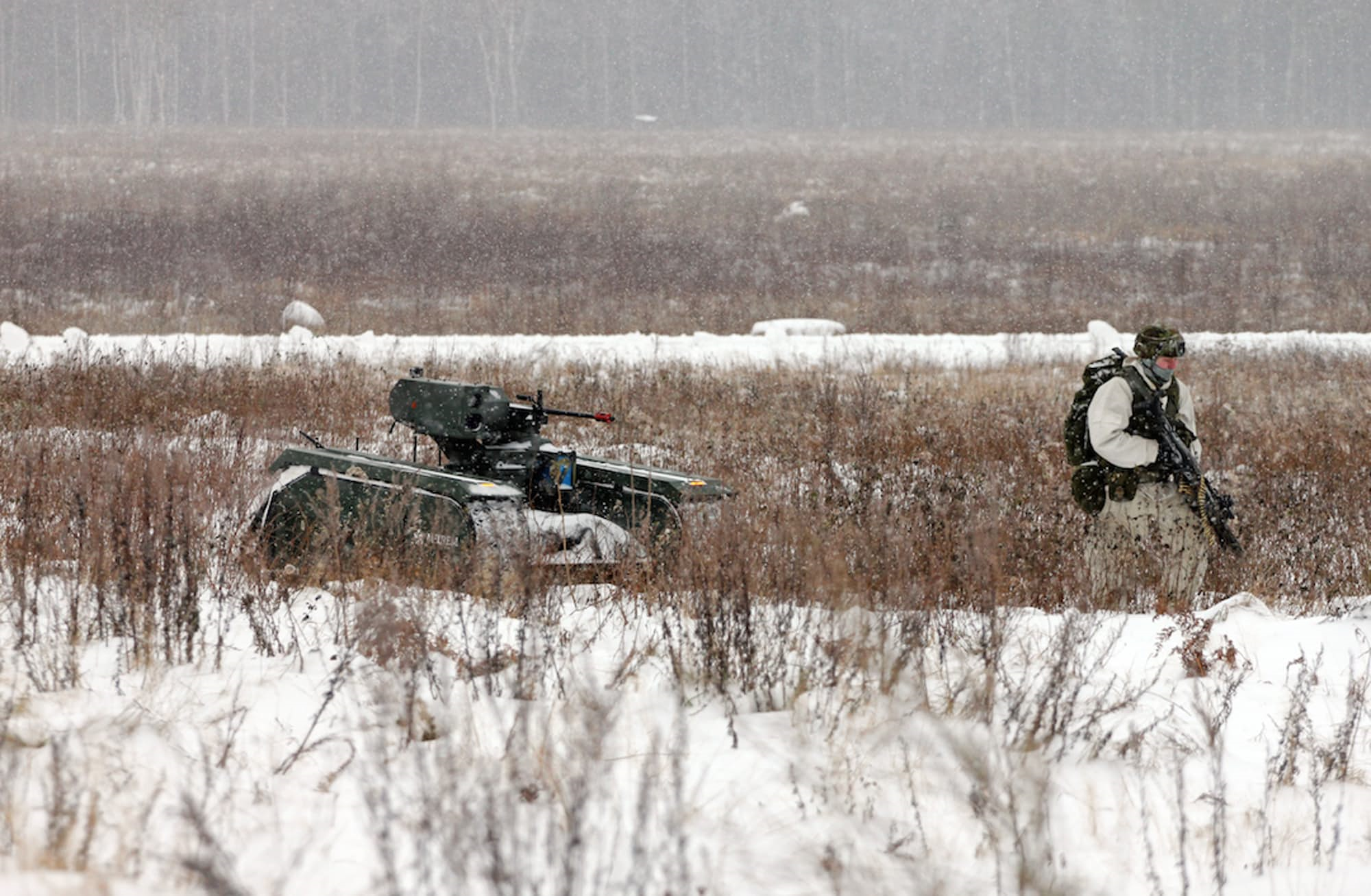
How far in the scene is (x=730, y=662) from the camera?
4246mm

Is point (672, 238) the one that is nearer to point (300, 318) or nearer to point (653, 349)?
point (300, 318)

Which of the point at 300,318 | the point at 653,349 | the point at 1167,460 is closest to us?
the point at 1167,460

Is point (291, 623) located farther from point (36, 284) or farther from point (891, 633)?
point (36, 284)

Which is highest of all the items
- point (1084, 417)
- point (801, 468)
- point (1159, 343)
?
point (1159, 343)

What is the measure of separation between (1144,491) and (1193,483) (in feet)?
0.85

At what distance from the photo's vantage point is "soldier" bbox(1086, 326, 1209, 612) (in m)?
6.12

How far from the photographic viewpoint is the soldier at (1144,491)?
20.1 ft

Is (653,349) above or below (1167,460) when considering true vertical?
above

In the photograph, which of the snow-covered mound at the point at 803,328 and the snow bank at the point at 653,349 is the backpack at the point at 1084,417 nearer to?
the snow bank at the point at 653,349

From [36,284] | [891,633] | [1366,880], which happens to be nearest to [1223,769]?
[1366,880]

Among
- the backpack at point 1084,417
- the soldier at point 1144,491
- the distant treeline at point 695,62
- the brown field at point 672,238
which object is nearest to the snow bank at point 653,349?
the brown field at point 672,238

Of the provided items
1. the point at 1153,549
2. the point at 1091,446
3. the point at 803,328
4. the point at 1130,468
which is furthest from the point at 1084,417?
the point at 803,328

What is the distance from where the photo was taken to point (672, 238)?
3166 cm

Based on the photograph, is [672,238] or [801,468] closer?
[801,468]
